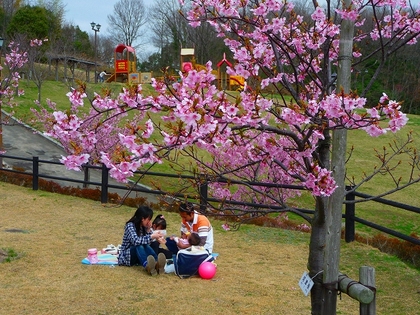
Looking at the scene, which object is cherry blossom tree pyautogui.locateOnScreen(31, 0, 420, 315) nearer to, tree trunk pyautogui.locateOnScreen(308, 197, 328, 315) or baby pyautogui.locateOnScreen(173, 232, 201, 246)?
tree trunk pyautogui.locateOnScreen(308, 197, 328, 315)

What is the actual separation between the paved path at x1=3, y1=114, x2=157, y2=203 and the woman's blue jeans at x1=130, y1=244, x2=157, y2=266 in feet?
34.4

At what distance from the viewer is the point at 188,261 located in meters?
6.30

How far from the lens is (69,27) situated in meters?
48.7

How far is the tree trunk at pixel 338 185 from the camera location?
335 centimetres

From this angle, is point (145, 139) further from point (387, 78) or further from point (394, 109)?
point (387, 78)

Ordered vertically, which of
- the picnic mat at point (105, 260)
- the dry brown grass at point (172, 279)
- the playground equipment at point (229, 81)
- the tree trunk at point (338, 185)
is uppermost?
the playground equipment at point (229, 81)

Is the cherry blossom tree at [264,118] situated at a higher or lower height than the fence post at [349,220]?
higher

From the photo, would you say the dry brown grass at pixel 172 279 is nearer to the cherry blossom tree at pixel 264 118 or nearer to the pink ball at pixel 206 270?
the pink ball at pixel 206 270

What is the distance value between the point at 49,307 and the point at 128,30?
179 feet

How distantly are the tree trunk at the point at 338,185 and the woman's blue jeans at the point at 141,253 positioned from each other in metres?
3.45

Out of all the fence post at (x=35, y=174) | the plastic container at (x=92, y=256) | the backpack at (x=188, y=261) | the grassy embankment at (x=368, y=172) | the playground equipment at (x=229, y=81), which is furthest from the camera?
the grassy embankment at (x=368, y=172)

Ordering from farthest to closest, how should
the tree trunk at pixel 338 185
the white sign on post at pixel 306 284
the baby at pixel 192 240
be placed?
the baby at pixel 192 240 < the white sign on post at pixel 306 284 < the tree trunk at pixel 338 185

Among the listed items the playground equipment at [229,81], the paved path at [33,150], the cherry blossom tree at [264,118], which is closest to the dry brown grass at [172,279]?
the cherry blossom tree at [264,118]

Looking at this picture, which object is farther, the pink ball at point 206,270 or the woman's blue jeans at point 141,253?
the woman's blue jeans at point 141,253
